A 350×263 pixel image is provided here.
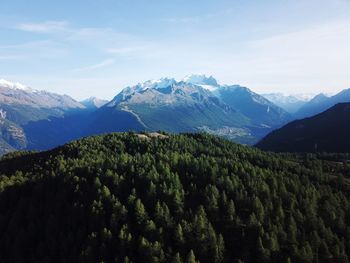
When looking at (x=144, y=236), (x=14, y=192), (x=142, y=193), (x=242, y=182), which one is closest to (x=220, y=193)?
(x=242, y=182)

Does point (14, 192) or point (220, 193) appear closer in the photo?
point (220, 193)

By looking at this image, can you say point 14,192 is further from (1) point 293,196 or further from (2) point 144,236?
(1) point 293,196

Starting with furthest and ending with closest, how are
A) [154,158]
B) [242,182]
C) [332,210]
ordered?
1. [154,158]
2. [242,182]
3. [332,210]

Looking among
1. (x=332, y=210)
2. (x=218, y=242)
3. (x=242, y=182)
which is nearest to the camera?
(x=218, y=242)

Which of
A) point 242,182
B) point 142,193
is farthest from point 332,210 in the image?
point 142,193

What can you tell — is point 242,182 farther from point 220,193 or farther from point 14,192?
point 14,192

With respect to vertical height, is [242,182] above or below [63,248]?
above
